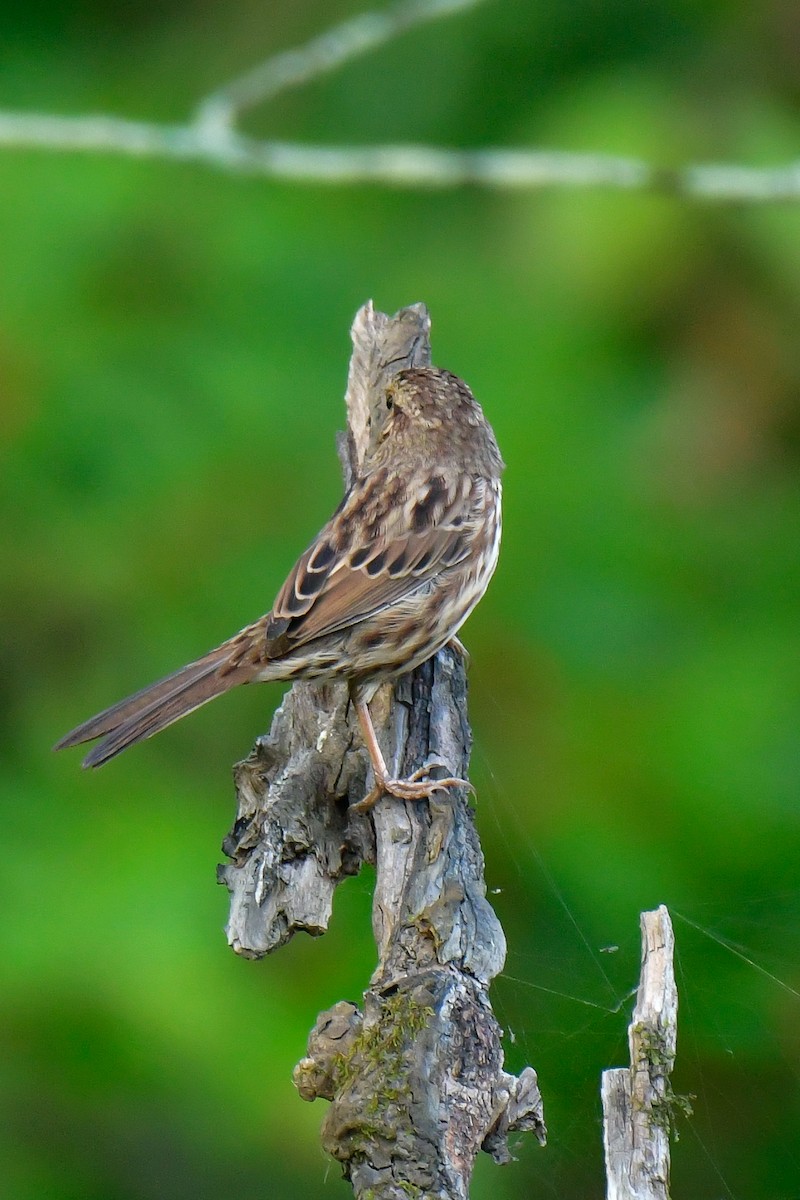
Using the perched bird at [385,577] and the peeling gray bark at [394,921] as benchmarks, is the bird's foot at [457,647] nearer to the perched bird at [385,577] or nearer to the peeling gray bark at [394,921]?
the perched bird at [385,577]

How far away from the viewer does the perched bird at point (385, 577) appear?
145 inches

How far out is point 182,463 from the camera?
17.5 feet

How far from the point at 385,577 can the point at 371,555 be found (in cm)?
9

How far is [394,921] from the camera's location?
9.05 ft

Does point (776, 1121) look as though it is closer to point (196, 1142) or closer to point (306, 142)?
point (196, 1142)

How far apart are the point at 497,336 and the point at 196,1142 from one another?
3.07 meters

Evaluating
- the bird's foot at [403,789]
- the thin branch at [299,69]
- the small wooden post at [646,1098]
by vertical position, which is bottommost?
the small wooden post at [646,1098]

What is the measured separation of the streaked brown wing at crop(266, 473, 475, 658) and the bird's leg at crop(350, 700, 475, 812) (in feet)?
1.75

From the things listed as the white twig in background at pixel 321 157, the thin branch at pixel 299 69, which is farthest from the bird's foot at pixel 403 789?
the thin branch at pixel 299 69

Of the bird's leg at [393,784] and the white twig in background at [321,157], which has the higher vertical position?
the white twig in background at [321,157]

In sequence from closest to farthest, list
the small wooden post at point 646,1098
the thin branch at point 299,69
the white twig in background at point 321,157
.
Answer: the small wooden post at point 646,1098, the white twig in background at point 321,157, the thin branch at point 299,69

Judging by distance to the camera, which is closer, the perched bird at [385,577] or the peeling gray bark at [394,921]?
the peeling gray bark at [394,921]

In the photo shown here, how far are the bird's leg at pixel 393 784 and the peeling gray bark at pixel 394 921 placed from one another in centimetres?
2

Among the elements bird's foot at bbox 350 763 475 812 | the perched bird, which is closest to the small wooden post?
bird's foot at bbox 350 763 475 812
